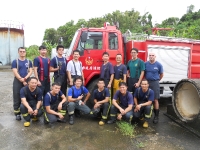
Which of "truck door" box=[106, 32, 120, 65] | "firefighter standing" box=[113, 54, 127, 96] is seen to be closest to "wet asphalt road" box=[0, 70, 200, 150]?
"firefighter standing" box=[113, 54, 127, 96]

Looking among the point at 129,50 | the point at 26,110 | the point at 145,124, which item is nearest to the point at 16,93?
the point at 26,110

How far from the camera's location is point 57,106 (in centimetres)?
404

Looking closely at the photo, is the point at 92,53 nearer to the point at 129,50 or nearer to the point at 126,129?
the point at 129,50

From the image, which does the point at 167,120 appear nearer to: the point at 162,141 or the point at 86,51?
the point at 162,141

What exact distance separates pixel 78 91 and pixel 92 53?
108cm

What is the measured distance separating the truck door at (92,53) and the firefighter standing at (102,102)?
28.2 inches

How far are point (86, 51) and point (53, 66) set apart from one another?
2.87 ft

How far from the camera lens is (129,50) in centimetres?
500

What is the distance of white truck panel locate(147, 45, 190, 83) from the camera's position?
496 centimetres

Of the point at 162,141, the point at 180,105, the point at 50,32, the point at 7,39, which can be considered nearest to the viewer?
the point at 162,141

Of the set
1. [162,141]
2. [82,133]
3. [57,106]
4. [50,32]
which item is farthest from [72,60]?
[50,32]

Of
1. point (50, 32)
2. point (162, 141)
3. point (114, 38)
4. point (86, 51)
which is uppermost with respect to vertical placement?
point (50, 32)

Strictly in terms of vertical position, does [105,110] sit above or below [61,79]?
below

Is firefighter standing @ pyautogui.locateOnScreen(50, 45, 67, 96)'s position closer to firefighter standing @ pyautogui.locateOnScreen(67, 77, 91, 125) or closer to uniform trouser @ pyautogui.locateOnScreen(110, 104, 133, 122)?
firefighter standing @ pyautogui.locateOnScreen(67, 77, 91, 125)
